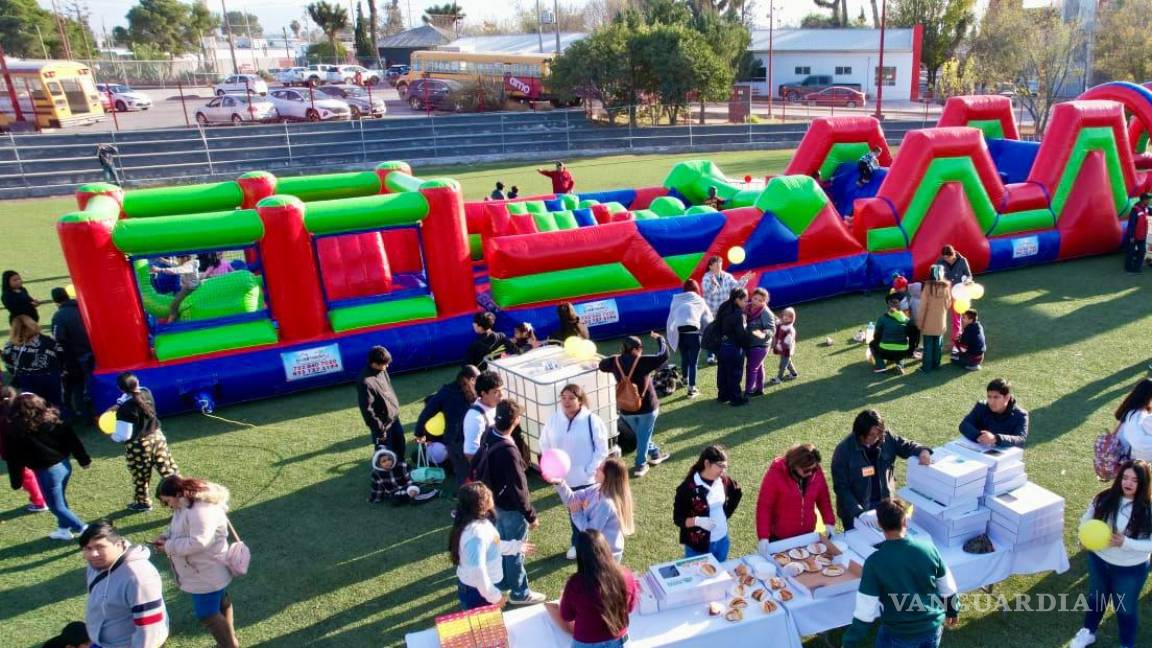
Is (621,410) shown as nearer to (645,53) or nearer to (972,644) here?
(972,644)

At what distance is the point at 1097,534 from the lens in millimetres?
4051

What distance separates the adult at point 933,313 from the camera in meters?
8.39

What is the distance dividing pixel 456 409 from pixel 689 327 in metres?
3.13

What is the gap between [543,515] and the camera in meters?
6.26

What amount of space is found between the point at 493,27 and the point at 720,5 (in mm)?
34732

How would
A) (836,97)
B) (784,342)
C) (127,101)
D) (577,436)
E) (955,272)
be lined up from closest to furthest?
(577,436) < (784,342) < (955,272) < (127,101) < (836,97)

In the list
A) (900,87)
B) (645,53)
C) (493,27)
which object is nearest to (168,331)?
(645,53)

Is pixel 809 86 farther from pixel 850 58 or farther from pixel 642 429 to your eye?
pixel 642 429

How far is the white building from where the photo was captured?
4281 cm

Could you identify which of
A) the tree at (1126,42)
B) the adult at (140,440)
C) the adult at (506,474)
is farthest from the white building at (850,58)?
the adult at (506,474)

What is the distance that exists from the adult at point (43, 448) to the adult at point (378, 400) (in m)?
2.15

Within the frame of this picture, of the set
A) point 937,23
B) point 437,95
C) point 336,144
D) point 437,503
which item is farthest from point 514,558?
point 937,23

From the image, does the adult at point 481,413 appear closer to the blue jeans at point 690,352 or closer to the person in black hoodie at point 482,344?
the person in black hoodie at point 482,344

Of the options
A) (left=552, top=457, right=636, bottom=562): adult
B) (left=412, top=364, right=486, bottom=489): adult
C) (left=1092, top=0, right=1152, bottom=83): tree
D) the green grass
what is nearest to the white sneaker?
the green grass
